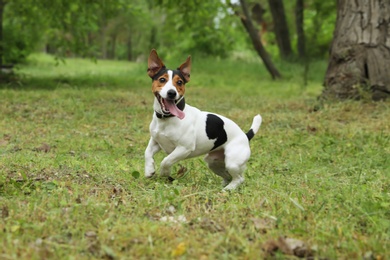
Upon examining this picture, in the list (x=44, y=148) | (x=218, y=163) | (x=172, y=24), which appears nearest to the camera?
(x=218, y=163)

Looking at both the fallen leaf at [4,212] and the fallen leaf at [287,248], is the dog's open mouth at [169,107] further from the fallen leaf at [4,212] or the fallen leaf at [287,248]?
the fallen leaf at [287,248]

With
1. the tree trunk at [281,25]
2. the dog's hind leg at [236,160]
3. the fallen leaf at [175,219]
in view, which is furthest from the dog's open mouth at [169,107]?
the tree trunk at [281,25]

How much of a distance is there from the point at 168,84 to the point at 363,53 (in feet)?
20.5

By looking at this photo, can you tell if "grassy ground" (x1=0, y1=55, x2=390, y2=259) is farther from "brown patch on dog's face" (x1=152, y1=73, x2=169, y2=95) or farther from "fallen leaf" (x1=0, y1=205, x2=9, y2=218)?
"brown patch on dog's face" (x1=152, y1=73, x2=169, y2=95)

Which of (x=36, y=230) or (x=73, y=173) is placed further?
(x=73, y=173)

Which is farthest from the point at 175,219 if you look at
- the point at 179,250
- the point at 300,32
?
the point at 300,32

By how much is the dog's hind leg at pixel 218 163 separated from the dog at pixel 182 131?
21 mm

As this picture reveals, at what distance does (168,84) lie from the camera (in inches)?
167

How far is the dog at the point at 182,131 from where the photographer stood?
4344 mm

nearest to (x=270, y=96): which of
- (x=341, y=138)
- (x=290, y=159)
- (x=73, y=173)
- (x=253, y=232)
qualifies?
(x=341, y=138)

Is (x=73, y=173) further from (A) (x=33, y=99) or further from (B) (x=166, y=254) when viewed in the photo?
(A) (x=33, y=99)

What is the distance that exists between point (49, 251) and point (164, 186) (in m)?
1.67

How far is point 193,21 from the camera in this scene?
13719 millimetres

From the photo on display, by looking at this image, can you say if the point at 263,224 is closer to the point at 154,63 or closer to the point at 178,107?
the point at 178,107
